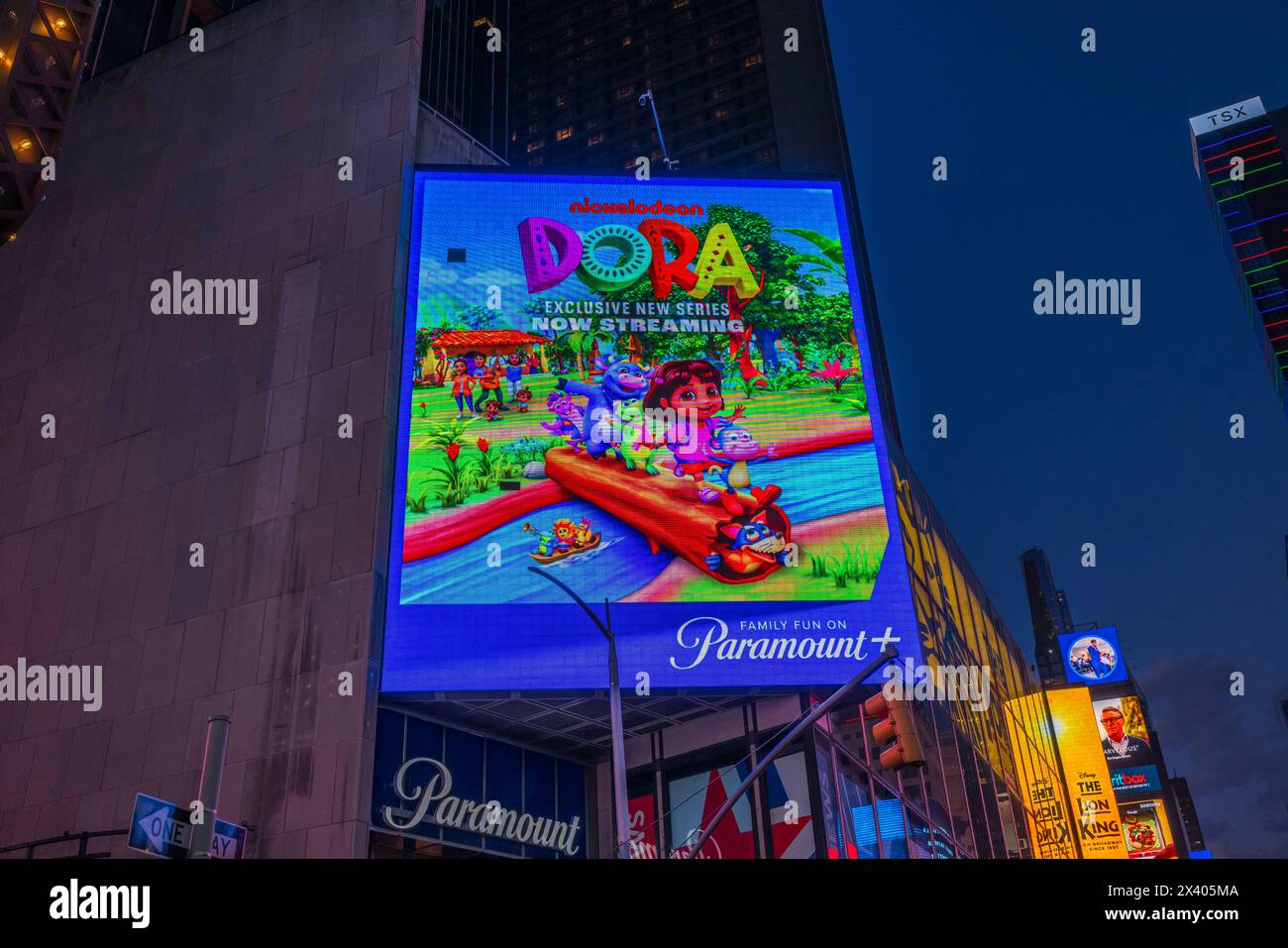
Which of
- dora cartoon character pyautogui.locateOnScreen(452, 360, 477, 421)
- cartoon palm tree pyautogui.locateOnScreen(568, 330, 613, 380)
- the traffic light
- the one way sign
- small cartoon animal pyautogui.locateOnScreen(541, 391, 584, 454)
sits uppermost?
cartoon palm tree pyautogui.locateOnScreen(568, 330, 613, 380)

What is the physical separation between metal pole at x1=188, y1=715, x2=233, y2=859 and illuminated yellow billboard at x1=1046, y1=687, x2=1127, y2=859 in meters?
60.1

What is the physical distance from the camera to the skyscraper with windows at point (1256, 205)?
418ft

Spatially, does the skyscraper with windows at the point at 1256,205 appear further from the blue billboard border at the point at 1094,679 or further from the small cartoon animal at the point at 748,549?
the small cartoon animal at the point at 748,549

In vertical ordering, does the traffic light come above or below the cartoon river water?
below

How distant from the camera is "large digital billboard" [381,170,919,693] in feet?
94.3

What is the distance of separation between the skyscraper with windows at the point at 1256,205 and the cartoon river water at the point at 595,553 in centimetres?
11561

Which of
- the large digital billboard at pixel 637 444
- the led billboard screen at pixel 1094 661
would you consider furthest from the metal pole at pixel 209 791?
the led billboard screen at pixel 1094 661

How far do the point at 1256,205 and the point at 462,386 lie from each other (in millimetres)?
128757

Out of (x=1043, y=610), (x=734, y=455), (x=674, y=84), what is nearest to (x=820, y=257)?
(x=734, y=455)

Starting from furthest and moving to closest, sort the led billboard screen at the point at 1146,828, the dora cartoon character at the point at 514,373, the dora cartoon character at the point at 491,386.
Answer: the led billboard screen at the point at 1146,828 < the dora cartoon character at the point at 514,373 < the dora cartoon character at the point at 491,386

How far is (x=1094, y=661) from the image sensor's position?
89.4m

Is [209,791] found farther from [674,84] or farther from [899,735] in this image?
[674,84]

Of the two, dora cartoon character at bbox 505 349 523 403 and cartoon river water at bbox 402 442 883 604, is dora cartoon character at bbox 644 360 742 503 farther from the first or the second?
dora cartoon character at bbox 505 349 523 403

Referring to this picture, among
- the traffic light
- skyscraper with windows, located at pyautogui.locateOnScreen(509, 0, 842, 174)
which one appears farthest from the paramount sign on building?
skyscraper with windows, located at pyautogui.locateOnScreen(509, 0, 842, 174)
